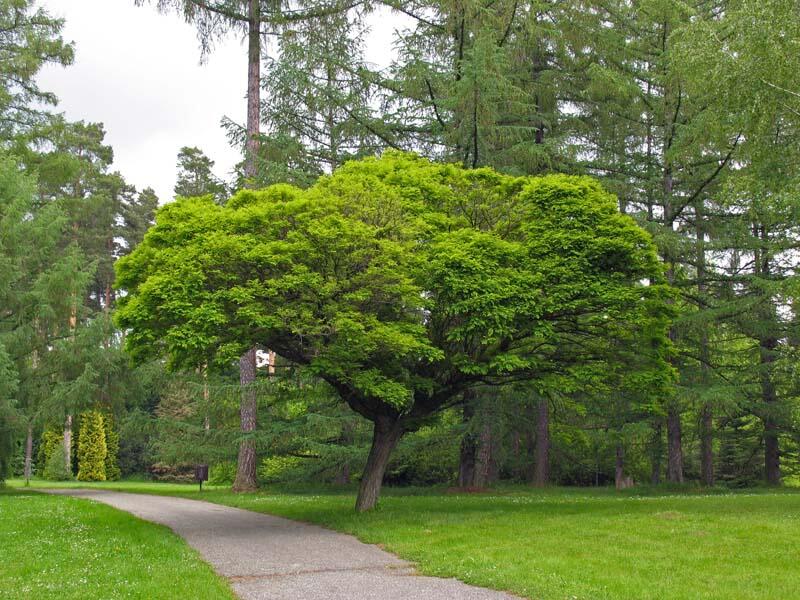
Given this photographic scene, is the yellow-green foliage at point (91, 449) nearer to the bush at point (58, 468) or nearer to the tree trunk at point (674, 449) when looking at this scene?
the bush at point (58, 468)

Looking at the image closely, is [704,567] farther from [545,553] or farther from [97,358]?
[97,358]

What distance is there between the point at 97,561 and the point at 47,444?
3880cm

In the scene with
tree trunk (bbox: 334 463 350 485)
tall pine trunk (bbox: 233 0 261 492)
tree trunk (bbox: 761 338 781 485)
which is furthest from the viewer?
tree trunk (bbox: 334 463 350 485)

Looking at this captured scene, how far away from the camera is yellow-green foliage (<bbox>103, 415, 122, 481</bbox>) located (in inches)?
1687

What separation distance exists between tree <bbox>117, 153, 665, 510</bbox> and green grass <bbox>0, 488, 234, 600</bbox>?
3132 mm

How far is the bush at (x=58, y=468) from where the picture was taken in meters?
39.9

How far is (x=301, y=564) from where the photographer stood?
364 inches

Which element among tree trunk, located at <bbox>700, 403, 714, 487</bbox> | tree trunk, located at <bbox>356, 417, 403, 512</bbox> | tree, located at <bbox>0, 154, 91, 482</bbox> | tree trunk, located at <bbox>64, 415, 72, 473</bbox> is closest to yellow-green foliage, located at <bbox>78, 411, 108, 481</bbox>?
tree trunk, located at <bbox>64, 415, 72, 473</bbox>

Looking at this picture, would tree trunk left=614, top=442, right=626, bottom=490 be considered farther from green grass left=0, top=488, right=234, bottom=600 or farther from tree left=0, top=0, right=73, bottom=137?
tree left=0, top=0, right=73, bottom=137

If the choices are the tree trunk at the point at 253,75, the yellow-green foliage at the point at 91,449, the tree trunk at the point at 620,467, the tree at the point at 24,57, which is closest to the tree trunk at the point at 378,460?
the tree trunk at the point at 253,75

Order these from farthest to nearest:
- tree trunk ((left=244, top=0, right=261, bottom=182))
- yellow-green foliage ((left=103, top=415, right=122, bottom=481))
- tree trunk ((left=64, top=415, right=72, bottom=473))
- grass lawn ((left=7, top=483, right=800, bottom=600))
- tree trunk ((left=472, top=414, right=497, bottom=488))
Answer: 1. yellow-green foliage ((left=103, top=415, right=122, bottom=481))
2. tree trunk ((left=64, top=415, right=72, bottom=473))
3. tree trunk ((left=244, top=0, right=261, bottom=182))
4. tree trunk ((left=472, top=414, right=497, bottom=488))
5. grass lawn ((left=7, top=483, right=800, bottom=600))

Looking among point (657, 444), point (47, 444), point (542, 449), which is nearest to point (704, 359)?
point (657, 444)

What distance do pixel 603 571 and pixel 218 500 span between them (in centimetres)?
1446

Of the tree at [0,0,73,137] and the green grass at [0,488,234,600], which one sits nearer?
the green grass at [0,488,234,600]
